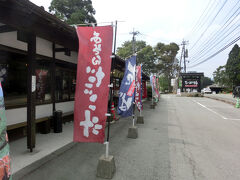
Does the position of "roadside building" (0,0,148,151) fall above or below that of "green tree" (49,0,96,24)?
below

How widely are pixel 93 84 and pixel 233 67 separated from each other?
173ft

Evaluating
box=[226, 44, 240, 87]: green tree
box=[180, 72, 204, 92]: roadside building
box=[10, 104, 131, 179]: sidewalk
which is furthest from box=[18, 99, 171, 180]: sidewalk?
box=[226, 44, 240, 87]: green tree

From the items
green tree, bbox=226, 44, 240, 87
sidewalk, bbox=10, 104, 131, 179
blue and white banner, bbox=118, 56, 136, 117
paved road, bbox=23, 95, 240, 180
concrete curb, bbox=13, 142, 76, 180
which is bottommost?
paved road, bbox=23, 95, 240, 180

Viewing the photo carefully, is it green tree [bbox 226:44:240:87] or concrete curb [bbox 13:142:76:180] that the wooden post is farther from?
green tree [bbox 226:44:240:87]

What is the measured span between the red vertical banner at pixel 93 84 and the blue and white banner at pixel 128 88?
2.53 m

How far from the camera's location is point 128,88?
5359mm

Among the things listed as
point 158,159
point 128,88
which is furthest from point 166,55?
point 158,159

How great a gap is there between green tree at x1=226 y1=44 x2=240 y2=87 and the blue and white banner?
A: 46911 mm

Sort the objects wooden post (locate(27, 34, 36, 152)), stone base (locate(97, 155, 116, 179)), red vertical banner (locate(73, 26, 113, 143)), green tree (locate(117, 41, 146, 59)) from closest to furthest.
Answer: red vertical banner (locate(73, 26, 113, 143)) < stone base (locate(97, 155, 116, 179)) < wooden post (locate(27, 34, 36, 152)) < green tree (locate(117, 41, 146, 59))

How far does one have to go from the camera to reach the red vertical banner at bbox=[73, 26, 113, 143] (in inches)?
108

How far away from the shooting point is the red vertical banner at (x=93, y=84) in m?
2.75

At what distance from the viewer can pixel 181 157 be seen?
399cm

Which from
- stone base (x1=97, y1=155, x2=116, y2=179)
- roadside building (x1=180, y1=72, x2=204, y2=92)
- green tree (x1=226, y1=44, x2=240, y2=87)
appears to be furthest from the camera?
green tree (x1=226, y1=44, x2=240, y2=87)

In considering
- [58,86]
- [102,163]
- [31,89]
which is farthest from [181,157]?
[58,86]
